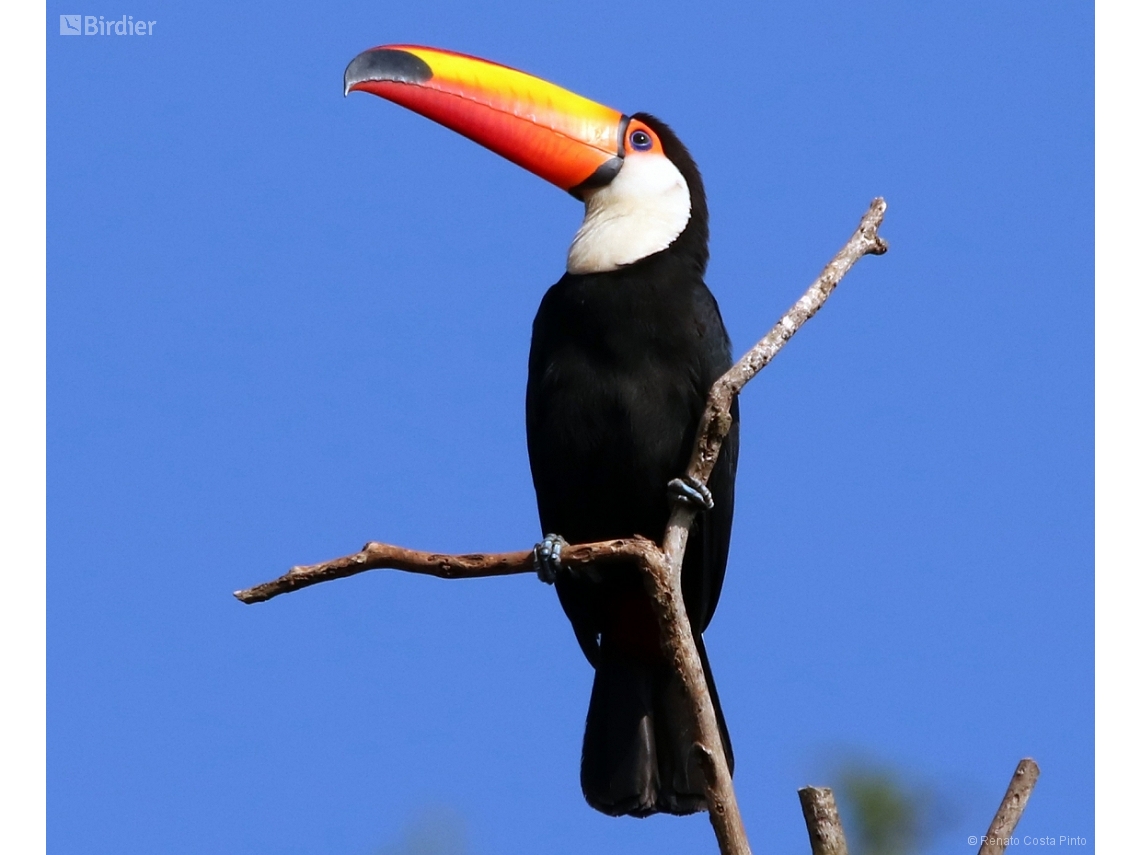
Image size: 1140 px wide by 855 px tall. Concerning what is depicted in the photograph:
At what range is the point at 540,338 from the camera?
6254 mm

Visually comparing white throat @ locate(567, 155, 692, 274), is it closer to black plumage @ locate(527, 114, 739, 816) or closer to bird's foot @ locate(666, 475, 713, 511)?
black plumage @ locate(527, 114, 739, 816)

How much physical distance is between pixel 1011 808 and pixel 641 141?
10.4 feet

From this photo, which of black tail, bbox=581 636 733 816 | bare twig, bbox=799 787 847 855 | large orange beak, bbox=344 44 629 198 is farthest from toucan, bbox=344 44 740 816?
bare twig, bbox=799 787 847 855

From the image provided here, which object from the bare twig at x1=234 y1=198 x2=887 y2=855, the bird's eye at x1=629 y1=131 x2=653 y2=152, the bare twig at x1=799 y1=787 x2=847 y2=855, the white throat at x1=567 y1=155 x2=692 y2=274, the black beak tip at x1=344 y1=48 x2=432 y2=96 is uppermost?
the black beak tip at x1=344 y1=48 x2=432 y2=96

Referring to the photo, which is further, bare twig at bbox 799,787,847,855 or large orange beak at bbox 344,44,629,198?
large orange beak at bbox 344,44,629,198

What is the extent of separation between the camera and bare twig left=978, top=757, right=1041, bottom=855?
15.0 feet

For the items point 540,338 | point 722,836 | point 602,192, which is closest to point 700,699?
point 722,836

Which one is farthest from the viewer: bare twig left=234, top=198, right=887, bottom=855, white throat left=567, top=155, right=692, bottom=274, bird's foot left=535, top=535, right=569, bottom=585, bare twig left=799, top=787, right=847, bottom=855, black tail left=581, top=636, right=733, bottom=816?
white throat left=567, top=155, right=692, bottom=274

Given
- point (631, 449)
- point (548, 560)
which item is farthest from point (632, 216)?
point (548, 560)

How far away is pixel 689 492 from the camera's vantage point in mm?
5555

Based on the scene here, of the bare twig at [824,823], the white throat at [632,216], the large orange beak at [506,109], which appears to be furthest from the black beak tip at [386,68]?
the bare twig at [824,823]

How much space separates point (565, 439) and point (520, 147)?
1423 millimetres

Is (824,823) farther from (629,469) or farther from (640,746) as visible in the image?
(629,469)

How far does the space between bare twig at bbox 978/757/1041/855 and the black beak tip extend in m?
3.68
